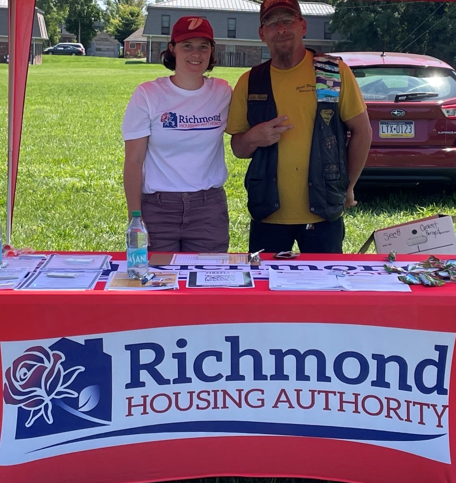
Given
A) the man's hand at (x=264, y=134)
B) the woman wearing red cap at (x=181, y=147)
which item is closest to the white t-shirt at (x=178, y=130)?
the woman wearing red cap at (x=181, y=147)

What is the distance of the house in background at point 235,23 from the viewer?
37094 mm

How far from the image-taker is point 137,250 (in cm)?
254

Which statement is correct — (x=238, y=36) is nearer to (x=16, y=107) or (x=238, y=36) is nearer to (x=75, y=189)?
(x=75, y=189)

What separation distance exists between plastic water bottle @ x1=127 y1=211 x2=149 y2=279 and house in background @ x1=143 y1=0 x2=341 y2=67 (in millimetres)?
32606

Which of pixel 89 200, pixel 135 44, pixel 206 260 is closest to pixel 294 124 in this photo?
pixel 206 260

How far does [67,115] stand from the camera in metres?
14.8

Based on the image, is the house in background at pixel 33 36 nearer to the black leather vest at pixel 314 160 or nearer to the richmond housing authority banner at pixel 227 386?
the black leather vest at pixel 314 160

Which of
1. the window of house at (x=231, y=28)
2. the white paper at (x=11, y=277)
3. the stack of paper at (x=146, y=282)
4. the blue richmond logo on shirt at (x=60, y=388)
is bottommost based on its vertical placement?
Answer: the blue richmond logo on shirt at (x=60, y=388)

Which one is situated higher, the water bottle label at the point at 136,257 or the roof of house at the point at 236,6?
the roof of house at the point at 236,6

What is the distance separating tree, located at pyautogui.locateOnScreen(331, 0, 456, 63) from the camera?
86.0 ft

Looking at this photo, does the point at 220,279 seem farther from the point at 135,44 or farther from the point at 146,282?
the point at 135,44

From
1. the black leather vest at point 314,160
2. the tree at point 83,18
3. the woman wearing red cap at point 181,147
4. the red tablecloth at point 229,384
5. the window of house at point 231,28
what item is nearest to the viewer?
the red tablecloth at point 229,384

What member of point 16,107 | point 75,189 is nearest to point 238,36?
point 75,189

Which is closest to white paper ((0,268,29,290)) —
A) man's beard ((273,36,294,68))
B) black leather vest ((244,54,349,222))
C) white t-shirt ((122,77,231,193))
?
white t-shirt ((122,77,231,193))
